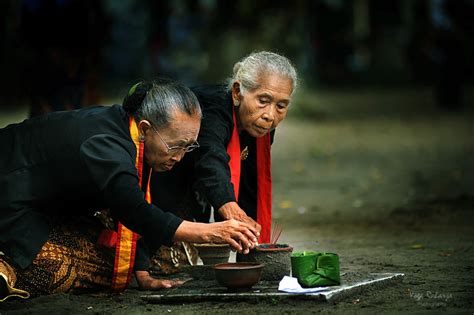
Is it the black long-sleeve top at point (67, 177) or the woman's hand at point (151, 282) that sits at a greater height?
the black long-sleeve top at point (67, 177)

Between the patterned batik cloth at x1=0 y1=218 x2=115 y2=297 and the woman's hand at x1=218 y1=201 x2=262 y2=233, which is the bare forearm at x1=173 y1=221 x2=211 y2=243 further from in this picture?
the patterned batik cloth at x1=0 y1=218 x2=115 y2=297

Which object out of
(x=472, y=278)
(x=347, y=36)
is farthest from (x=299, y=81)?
(x=347, y=36)

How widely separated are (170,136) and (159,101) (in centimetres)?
20

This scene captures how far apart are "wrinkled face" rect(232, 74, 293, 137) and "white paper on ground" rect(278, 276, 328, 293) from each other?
1103 millimetres

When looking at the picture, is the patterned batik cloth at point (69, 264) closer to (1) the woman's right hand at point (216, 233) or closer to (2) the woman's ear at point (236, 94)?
(1) the woman's right hand at point (216, 233)

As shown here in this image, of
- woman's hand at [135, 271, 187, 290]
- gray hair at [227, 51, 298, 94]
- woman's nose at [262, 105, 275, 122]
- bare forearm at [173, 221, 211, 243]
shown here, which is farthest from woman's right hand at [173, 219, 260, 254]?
gray hair at [227, 51, 298, 94]

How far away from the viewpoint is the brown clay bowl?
5203 mm

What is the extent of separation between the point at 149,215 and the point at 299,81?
5.85 feet

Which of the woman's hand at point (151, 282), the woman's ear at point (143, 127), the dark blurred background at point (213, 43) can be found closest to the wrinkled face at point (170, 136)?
the woman's ear at point (143, 127)

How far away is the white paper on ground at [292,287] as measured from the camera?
520 cm

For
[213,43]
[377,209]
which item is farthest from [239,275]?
[213,43]

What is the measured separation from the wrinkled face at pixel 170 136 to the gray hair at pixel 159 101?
29 mm

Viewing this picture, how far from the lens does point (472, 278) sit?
5863 mm

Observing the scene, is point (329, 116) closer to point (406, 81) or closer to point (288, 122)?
point (288, 122)
